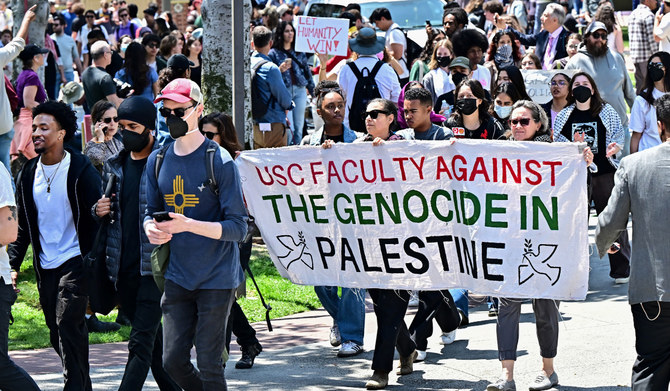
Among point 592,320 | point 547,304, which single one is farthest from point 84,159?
point 592,320

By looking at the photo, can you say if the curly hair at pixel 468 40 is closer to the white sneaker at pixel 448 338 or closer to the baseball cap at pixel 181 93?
the white sneaker at pixel 448 338

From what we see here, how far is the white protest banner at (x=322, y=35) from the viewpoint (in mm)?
13594

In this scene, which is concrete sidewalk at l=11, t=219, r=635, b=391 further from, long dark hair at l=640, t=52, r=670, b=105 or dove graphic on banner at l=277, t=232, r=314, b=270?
long dark hair at l=640, t=52, r=670, b=105

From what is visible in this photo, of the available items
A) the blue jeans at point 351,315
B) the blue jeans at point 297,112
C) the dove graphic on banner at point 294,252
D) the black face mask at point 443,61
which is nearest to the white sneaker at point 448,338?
the blue jeans at point 351,315

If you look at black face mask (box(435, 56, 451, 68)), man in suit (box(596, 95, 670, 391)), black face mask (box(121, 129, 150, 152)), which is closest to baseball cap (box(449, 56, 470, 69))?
black face mask (box(435, 56, 451, 68))

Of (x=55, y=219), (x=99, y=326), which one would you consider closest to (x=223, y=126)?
(x=55, y=219)

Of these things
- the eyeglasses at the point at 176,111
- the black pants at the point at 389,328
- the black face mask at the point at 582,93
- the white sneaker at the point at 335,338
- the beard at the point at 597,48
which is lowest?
the white sneaker at the point at 335,338

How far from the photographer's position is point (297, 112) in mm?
15281

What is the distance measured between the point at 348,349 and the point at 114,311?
2.81m

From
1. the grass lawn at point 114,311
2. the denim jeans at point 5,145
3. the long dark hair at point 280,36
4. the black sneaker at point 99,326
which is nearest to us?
the grass lawn at point 114,311

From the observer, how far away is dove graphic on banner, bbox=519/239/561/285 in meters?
6.96

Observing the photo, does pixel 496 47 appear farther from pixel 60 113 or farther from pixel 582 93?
pixel 60 113

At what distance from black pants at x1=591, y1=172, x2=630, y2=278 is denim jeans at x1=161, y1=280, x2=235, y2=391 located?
4.87 metres

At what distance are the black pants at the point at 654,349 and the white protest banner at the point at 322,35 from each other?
8265 millimetres
